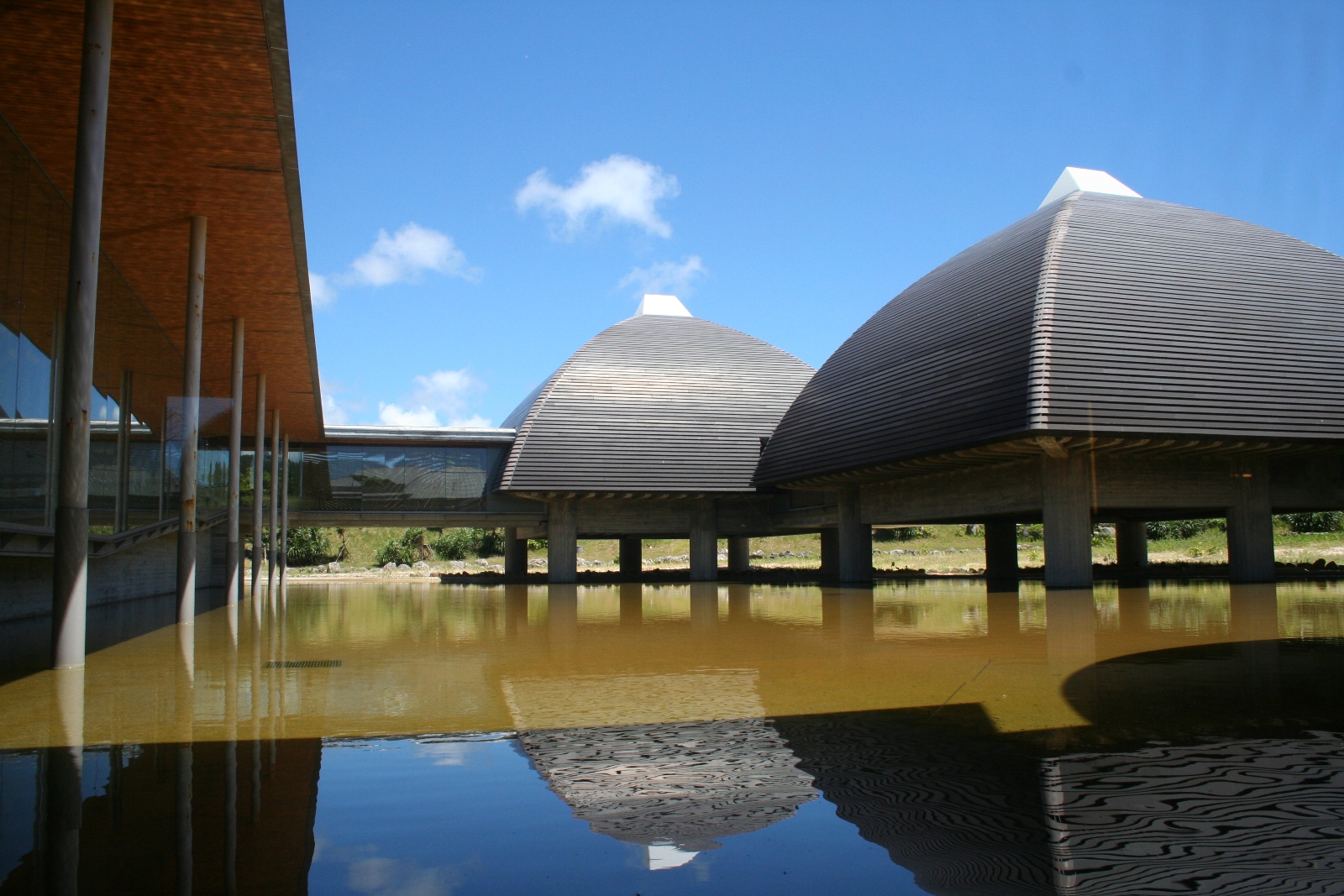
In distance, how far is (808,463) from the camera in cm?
2691

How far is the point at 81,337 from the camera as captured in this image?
929 centimetres

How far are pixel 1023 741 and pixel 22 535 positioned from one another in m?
10.6

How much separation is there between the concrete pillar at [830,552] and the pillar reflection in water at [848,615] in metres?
10.00

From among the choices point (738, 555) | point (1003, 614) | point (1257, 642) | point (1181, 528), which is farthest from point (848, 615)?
point (1181, 528)

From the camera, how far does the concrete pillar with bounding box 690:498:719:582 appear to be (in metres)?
32.8

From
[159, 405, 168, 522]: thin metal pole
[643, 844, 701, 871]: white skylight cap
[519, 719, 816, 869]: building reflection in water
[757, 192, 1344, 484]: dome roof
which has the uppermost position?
[757, 192, 1344, 484]: dome roof

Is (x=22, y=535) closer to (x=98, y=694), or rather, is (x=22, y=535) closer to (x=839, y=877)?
(x=98, y=694)

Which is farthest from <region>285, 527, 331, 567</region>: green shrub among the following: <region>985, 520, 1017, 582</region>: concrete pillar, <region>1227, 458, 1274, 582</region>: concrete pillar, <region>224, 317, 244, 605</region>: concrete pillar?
<region>1227, 458, 1274, 582</region>: concrete pillar

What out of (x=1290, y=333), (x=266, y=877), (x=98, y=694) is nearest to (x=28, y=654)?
(x=98, y=694)

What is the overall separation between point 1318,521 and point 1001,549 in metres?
26.7

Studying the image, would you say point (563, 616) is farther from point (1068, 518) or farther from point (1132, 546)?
point (1132, 546)

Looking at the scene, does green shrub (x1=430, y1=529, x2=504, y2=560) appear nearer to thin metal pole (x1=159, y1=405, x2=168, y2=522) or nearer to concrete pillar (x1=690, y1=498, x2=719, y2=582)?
concrete pillar (x1=690, y1=498, x2=719, y2=582)

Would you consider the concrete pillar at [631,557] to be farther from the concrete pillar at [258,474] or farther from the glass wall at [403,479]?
the concrete pillar at [258,474]

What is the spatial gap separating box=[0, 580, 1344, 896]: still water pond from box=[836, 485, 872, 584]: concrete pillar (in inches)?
699
